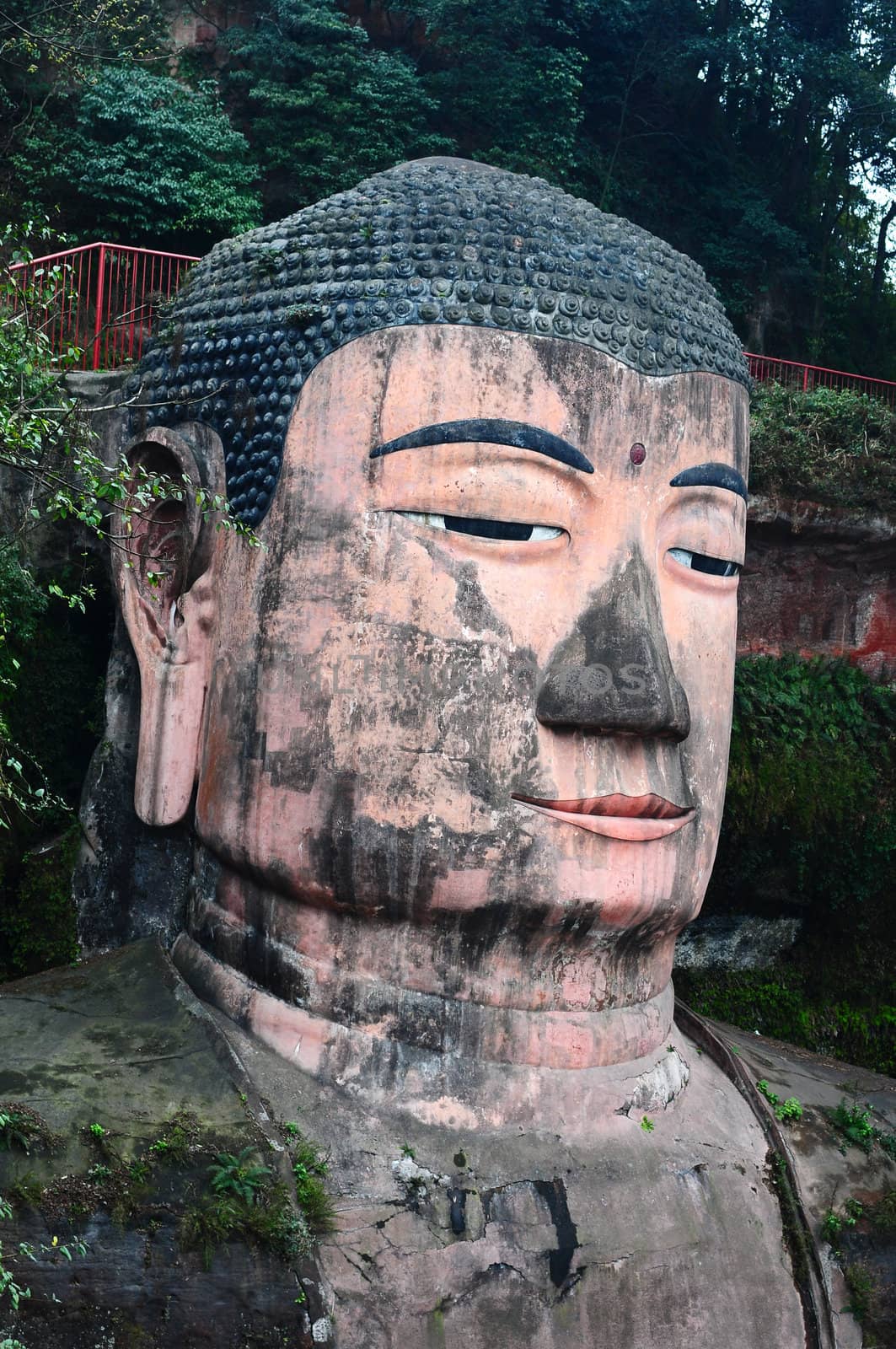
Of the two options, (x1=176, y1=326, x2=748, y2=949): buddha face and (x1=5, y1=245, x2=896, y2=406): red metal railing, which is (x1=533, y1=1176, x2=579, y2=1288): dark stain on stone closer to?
(x1=176, y1=326, x2=748, y2=949): buddha face

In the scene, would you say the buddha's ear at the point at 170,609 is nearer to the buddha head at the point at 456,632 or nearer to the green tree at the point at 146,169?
the buddha head at the point at 456,632

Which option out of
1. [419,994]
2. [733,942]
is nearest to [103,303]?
[733,942]

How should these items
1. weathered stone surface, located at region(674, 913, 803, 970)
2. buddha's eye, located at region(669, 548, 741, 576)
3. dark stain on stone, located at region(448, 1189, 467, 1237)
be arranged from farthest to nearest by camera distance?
weathered stone surface, located at region(674, 913, 803, 970)
buddha's eye, located at region(669, 548, 741, 576)
dark stain on stone, located at region(448, 1189, 467, 1237)

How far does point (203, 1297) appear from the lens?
4781 millimetres

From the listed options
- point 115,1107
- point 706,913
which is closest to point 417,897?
point 115,1107

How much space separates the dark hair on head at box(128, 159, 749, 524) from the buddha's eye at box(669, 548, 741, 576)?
82cm

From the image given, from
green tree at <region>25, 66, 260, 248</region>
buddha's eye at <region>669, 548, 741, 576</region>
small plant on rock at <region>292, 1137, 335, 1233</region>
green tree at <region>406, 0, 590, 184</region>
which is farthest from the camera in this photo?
green tree at <region>406, 0, 590, 184</region>

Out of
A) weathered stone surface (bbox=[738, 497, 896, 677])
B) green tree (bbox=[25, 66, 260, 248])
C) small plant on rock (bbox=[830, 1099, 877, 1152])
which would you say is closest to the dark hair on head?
small plant on rock (bbox=[830, 1099, 877, 1152])

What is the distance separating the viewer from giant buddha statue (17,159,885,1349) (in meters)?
5.40

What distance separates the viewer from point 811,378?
15.7 meters

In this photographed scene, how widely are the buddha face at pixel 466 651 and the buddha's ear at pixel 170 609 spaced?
14.7 inches

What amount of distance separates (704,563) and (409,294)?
184cm

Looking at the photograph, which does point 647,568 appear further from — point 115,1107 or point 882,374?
point 882,374

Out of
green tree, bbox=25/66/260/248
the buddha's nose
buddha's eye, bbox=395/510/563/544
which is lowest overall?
the buddha's nose
